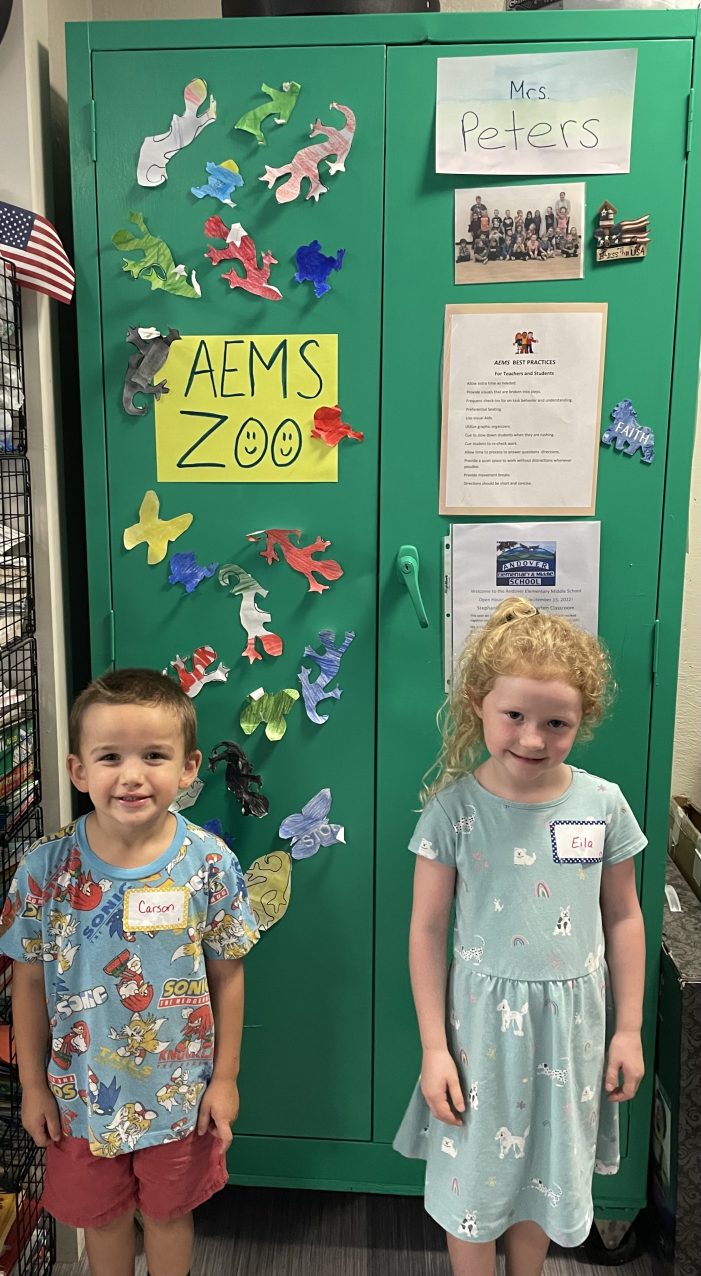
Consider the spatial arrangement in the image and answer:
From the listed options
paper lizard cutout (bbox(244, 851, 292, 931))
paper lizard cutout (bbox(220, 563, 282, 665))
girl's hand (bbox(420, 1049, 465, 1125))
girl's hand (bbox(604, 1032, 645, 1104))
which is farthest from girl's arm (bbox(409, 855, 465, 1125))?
paper lizard cutout (bbox(220, 563, 282, 665))

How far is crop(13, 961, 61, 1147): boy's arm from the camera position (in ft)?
4.51

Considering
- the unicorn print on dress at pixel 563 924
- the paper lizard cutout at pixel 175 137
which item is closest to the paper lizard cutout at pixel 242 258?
the paper lizard cutout at pixel 175 137

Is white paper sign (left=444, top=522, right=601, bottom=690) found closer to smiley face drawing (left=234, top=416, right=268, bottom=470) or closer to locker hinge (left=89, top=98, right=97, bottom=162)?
smiley face drawing (left=234, top=416, right=268, bottom=470)

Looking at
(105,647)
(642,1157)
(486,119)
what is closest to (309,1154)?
(642,1157)

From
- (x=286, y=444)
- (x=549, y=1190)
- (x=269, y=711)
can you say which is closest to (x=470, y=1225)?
(x=549, y=1190)

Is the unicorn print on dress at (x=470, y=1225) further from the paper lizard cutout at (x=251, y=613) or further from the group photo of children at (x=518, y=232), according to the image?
the group photo of children at (x=518, y=232)

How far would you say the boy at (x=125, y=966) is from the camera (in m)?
1.32

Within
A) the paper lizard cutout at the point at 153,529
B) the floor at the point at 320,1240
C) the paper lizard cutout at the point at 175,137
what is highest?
the paper lizard cutout at the point at 175,137

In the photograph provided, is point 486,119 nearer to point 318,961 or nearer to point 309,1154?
point 318,961

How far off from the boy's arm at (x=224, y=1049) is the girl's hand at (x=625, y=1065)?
1.83ft

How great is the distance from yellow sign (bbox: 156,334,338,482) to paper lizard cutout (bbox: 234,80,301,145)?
0.32 meters

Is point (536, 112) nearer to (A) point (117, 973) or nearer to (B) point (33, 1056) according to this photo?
(A) point (117, 973)

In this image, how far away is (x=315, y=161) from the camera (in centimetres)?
148

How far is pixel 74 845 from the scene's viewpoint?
4.46 feet
